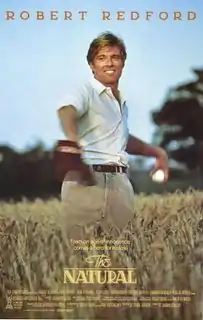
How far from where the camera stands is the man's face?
67 cm

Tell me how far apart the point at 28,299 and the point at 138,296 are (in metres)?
0.14

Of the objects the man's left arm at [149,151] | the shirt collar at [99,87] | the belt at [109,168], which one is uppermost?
the shirt collar at [99,87]

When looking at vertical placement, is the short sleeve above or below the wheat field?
above

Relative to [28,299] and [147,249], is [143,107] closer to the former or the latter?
[147,249]

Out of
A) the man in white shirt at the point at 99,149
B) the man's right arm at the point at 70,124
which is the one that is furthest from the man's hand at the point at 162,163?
the man's right arm at the point at 70,124

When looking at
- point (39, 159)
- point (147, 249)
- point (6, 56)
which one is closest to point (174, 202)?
point (147, 249)

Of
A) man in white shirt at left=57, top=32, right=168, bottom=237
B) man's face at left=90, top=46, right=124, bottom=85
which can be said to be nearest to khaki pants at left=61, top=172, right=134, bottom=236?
man in white shirt at left=57, top=32, right=168, bottom=237

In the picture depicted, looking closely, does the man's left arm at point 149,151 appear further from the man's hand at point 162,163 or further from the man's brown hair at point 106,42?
the man's brown hair at point 106,42

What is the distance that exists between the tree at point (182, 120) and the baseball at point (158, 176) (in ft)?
0.08

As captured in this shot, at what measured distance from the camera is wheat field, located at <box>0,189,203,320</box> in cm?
65

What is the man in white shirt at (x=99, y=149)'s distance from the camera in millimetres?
660

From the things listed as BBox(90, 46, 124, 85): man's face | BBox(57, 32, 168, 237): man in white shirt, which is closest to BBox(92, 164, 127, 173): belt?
BBox(57, 32, 168, 237): man in white shirt

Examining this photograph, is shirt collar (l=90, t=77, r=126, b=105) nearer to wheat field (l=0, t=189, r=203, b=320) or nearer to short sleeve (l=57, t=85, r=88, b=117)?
short sleeve (l=57, t=85, r=88, b=117)

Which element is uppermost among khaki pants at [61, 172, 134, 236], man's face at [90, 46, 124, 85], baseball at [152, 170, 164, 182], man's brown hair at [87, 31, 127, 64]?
man's brown hair at [87, 31, 127, 64]
